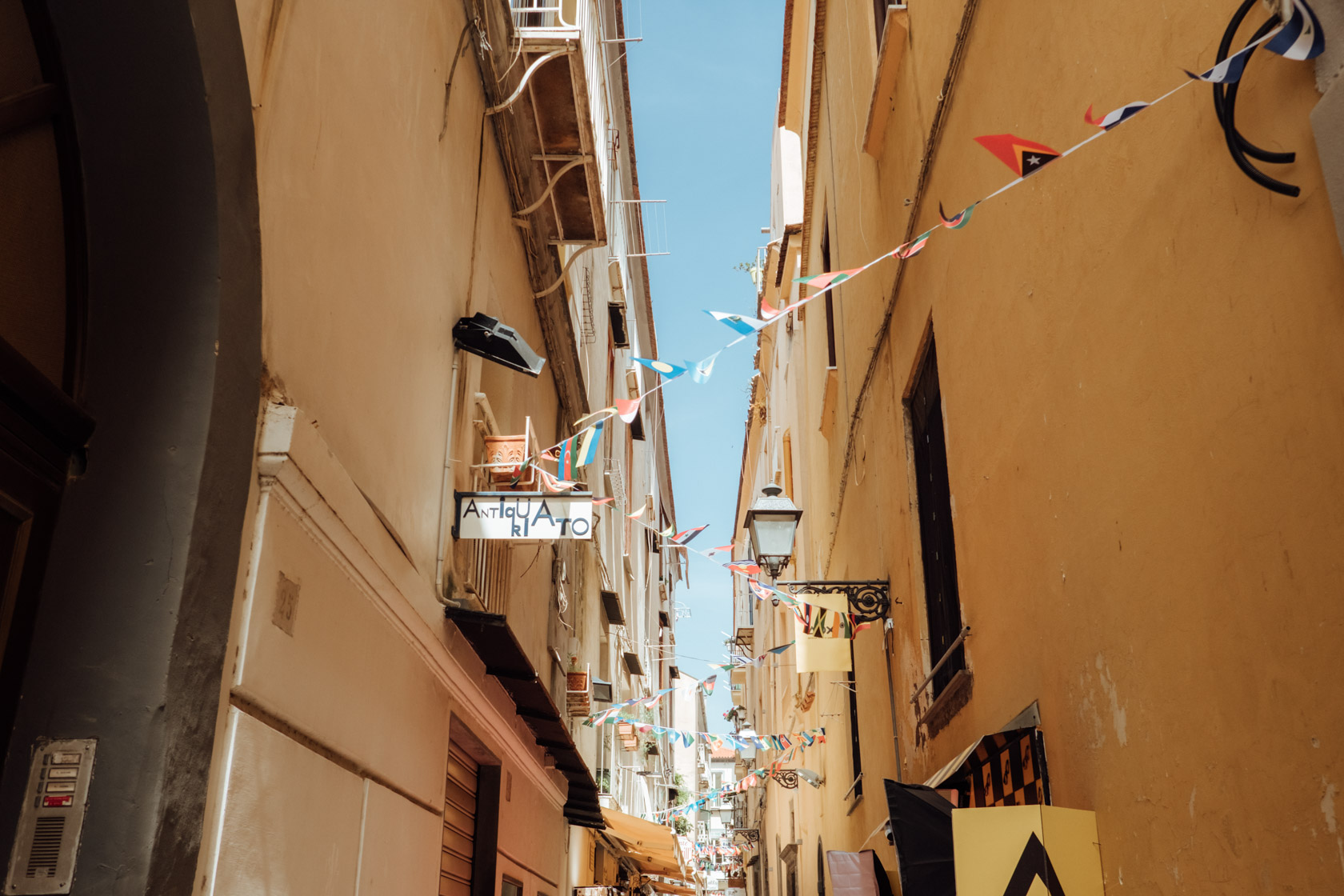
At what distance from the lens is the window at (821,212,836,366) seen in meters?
11.4

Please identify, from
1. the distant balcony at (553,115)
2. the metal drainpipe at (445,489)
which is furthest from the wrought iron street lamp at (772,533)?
the distant balcony at (553,115)

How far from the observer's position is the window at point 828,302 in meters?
11.4

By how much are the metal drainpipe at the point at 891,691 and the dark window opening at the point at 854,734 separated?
1589 mm

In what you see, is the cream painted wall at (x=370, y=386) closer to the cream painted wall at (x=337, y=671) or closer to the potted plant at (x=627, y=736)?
the cream painted wall at (x=337, y=671)

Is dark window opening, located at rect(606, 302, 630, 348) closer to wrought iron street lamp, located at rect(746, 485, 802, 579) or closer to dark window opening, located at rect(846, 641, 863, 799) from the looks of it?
dark window opening, located at rect(846, 641, 863, 799)

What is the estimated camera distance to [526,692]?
8.32m

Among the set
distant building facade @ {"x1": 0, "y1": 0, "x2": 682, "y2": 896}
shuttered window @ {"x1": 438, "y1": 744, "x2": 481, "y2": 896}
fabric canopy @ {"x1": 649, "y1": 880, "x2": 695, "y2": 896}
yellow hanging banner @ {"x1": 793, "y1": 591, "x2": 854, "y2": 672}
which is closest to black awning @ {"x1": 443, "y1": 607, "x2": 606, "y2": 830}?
distant building facade @ {"x1": 0, "y1": 0, "x2": 682, "y2": 896}

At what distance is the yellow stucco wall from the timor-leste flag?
0.23 metres

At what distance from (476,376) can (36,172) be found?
4.55m

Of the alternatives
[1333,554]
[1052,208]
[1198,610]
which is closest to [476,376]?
[1052,208]

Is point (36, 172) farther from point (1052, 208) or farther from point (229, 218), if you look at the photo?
point (1052, 208)

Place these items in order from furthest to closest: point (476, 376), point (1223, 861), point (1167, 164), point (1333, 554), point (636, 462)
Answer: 1. point (636, 462)
2. point (476, 376)
3. point (1167, 164)
4. point (1223, 861)
5. point (1333, 554)

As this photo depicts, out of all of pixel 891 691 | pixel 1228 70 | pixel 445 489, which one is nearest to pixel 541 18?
pixel 445 489

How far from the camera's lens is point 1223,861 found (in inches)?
103
